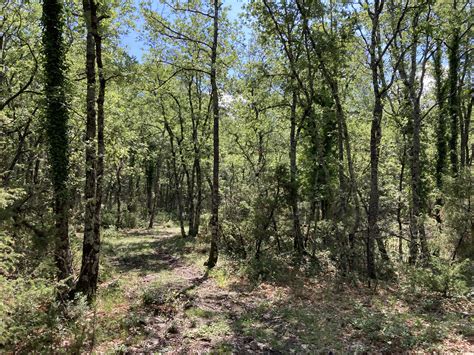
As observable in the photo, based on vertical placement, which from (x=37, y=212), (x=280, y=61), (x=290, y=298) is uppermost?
(x=280, y=61)

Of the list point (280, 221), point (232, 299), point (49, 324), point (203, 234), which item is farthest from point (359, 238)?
point (49, 324)

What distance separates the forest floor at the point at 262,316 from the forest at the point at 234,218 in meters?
0.05

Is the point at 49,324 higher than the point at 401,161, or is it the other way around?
the point at 401,161

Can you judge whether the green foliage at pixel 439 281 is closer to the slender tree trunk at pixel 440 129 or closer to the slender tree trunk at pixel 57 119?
the slender tree trunk at pixel 57 119

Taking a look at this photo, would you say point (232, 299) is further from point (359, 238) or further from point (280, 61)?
point (280, 61)

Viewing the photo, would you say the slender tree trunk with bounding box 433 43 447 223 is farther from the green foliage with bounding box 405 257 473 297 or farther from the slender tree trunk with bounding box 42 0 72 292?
the slender tree trunk with bounding box 42 0 72 292

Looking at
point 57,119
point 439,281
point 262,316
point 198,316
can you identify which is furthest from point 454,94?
point 57,119

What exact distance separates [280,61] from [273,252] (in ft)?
26.5

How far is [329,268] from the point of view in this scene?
12.3 meters

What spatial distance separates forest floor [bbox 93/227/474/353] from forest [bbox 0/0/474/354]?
0.05 metres

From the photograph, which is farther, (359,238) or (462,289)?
(359,238)

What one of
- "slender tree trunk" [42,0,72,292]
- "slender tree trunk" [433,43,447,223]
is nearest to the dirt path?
"slender tree trunk" [42,0,72,292]

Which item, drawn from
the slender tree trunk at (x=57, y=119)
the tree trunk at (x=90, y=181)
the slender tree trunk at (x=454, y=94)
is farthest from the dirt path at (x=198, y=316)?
the slender tree trunk at (x=454, y=94)

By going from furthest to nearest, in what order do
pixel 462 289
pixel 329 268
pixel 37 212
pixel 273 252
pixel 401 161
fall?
pixel 401 161, pixel 273 252, pixel 329 268, pixel 462 289, pixel 37 212
